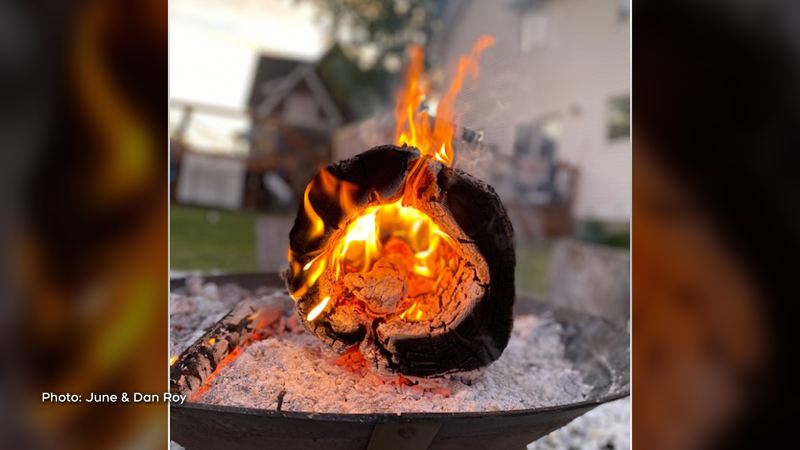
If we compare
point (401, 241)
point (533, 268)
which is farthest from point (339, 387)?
point (533, 268)

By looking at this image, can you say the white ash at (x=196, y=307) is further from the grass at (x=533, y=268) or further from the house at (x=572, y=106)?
the house at (x=572, y=106)

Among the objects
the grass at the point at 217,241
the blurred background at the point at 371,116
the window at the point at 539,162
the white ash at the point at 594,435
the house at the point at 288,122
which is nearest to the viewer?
the white ash at the point at 594,435

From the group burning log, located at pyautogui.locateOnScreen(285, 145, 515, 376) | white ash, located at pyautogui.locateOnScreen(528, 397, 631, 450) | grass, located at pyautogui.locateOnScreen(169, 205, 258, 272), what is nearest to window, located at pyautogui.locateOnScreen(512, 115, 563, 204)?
grass, located at pyautogui.locateOnScreen(169, 205, 258, 272)

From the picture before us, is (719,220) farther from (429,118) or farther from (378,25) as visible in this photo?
(378,25)

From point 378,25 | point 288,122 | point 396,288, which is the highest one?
point 378,25

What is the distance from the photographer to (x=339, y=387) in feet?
3.48

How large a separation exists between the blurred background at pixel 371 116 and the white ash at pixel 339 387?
1.29 meters

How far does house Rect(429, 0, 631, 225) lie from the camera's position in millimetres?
4910

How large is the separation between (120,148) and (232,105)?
3.84m

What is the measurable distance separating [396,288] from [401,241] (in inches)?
11.6

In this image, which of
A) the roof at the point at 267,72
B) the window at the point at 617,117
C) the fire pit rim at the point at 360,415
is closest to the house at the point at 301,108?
the roof at the point at 267,72

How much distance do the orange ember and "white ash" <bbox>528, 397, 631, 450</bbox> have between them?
952 mm

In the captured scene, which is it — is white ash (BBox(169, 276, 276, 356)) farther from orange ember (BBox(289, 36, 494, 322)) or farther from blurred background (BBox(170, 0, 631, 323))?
blurred background (BBox(170, 0, 631, 323))

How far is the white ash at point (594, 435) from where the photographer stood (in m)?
1.80
